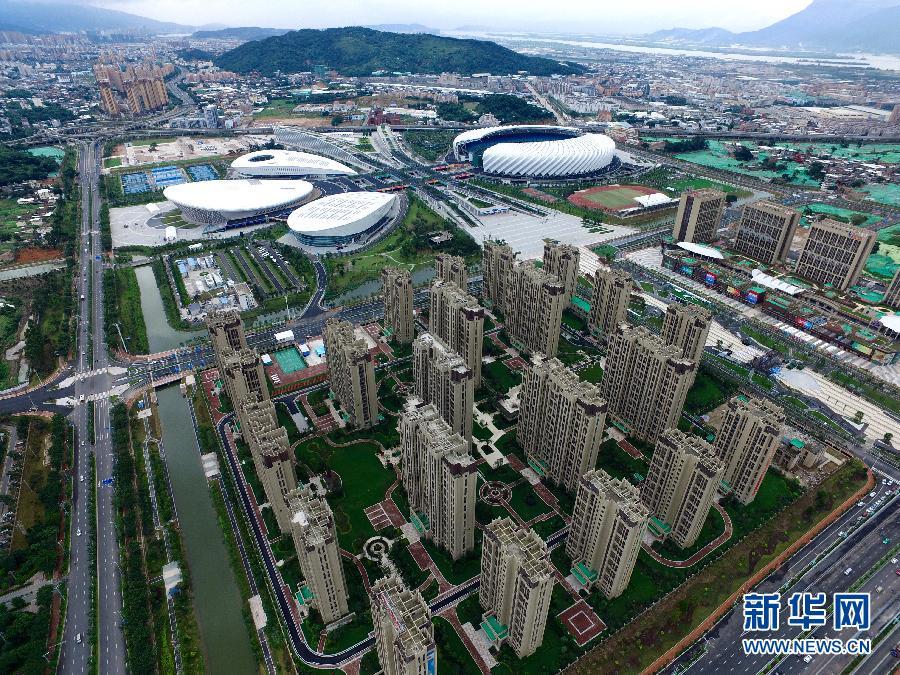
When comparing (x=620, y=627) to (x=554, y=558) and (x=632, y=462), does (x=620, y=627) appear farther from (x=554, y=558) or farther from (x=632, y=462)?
(x=632, y=462)

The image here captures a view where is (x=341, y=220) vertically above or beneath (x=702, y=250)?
above

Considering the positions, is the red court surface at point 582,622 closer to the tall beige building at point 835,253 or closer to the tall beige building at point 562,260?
the tall beige building at point 562,260

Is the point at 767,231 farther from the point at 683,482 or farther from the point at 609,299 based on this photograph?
the point at 683,482

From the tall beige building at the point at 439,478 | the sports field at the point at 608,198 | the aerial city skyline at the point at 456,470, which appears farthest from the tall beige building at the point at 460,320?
the sports field at the point at 608,198

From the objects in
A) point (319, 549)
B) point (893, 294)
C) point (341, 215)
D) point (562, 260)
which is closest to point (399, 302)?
point (562, 260)

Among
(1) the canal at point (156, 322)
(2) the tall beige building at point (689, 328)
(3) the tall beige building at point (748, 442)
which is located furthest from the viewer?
(1) the canal at point (156, 322)

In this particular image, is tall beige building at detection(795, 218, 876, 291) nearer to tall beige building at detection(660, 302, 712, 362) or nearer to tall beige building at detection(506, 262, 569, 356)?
tall beige building at detection(660, 302, 712, 362)

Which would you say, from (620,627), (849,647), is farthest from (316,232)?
(849,647)
